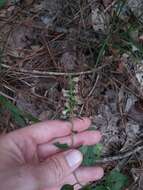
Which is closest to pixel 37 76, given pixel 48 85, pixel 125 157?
pixel 48 85

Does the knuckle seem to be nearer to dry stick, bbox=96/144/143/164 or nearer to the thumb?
the thumb

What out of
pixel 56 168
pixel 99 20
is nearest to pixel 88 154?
pixel 56 168

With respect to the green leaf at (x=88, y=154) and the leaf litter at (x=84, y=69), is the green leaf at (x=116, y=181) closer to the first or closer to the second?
the green leaf at (x=88, y=154)

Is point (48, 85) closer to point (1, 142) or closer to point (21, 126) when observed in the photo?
point (21, 126)

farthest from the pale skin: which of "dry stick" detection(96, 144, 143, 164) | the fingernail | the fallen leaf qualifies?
the fallen leaf

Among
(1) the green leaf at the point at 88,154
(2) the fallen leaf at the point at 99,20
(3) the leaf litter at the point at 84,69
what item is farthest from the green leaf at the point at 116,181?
(2) the fallen leaf at the point at 99,20

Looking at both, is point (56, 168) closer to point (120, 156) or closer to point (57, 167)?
point (57, 167)

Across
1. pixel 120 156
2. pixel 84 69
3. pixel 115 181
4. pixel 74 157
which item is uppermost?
pixel 84 69
